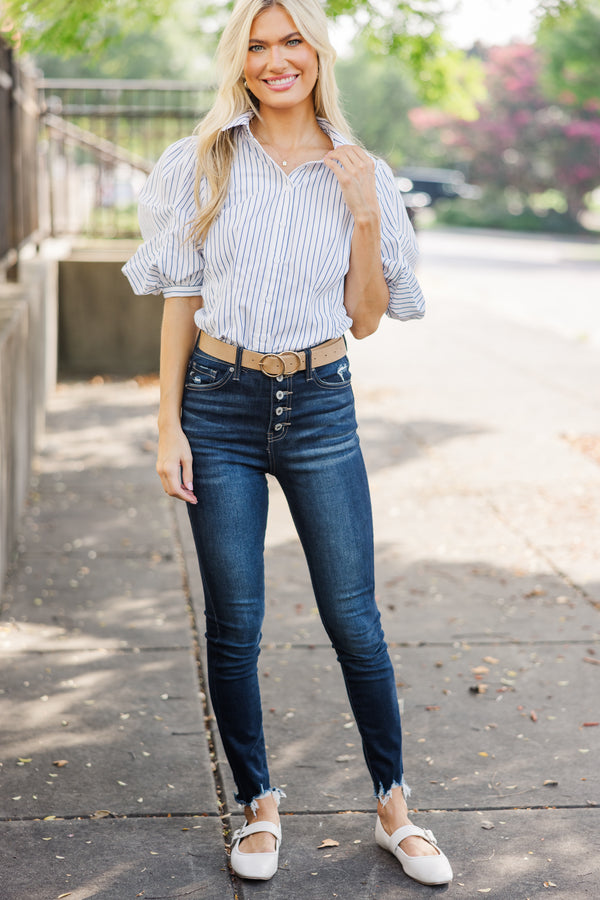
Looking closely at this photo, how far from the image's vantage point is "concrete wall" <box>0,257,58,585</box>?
185 inches

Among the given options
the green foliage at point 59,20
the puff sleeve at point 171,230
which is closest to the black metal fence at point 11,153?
the green foliage at point 59,20

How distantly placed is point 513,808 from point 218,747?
35.8 inches

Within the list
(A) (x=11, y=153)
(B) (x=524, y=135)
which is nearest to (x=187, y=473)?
(A) (x=11, y=153)

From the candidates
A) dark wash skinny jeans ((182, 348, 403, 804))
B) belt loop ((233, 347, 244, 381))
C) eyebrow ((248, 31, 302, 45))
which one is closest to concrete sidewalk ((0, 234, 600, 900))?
dark wash skinny jeans ((182, 348, 403, 804))

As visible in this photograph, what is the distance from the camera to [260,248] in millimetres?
2525

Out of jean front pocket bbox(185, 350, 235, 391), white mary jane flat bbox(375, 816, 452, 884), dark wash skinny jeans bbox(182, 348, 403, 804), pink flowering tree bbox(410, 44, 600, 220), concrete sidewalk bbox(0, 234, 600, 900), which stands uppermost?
jean front pocket bbox(185, 350, 235, 391)

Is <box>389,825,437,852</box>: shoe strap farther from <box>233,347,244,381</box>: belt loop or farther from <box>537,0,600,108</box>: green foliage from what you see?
<box>537,0,600,108</box>: green foliage

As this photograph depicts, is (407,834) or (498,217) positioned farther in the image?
(498,217)

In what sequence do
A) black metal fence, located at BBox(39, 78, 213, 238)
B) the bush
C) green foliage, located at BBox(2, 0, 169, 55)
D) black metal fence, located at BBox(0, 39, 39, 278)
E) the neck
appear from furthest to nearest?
the bush
black metal fence, located at BBox(39, 78, 213, 238)
black metal fence, located at BBox(0, 39, 39, 278)
green foliage, located at BBox(2, 0, 169, 55)
the neck

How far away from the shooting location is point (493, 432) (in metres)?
7.67

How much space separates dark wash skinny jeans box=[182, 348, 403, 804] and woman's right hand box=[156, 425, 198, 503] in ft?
0.08

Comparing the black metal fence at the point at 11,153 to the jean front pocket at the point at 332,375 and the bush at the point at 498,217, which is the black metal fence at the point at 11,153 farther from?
the bush at the point at 498,217

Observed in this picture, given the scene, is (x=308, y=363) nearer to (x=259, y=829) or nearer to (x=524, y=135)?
(x=259, y=829)

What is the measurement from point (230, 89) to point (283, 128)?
16 cm
